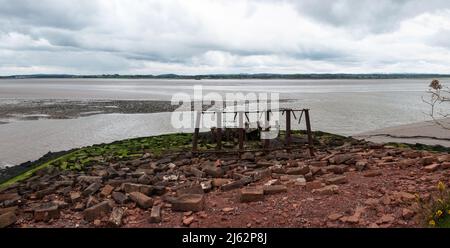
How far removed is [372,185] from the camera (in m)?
8.75

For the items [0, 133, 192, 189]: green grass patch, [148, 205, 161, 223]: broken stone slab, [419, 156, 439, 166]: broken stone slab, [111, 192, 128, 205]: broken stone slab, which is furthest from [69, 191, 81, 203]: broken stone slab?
[419, 156, 439, 166]: broken stone slab

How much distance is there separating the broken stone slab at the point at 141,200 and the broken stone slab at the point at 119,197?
17cm

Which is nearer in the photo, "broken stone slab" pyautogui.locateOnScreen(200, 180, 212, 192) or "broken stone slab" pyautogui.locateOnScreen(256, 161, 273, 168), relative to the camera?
"broken stone slab" pyautogui.locateOnScreen(200, 180, 212, 192)

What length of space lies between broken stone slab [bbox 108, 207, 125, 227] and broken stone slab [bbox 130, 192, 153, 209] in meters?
0.51

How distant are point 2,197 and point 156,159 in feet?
19.6

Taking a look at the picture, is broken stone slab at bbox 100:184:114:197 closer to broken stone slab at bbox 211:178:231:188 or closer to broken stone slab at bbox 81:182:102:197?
broken stone slab at bbox 81:182:102:197

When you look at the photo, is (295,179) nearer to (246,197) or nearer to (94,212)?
(246,197)

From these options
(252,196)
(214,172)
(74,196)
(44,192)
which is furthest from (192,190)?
(44,192)

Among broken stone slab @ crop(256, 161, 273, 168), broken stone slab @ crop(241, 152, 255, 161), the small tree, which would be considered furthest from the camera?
broken stone slab @ crop(241, 152, 255, 161)

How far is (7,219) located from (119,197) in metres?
2.28

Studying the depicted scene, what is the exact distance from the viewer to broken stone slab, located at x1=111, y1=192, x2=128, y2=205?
29.0 feet
